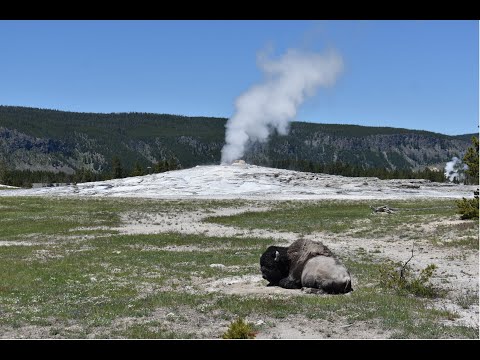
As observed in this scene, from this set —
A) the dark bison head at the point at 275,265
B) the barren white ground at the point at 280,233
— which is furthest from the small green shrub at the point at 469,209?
the dark bison head at the point at 275,265

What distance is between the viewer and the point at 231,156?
130875mm

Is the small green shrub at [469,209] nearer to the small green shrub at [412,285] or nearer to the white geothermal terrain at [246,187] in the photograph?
the small green shrub at [412,285]

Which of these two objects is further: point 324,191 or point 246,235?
point 324,191

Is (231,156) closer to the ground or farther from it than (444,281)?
farther from it

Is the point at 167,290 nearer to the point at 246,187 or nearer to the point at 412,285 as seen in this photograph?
the point at 412,285

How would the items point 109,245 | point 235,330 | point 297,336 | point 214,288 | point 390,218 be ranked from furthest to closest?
point 390,218 < point 109,245 < point 214,288 < point 297,336 < point 235,330

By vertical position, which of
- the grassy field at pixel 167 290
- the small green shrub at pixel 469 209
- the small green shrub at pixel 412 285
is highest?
the small green shrub at pixel 469 209

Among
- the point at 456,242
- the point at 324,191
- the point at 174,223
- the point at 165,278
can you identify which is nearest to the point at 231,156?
the point at 324,191

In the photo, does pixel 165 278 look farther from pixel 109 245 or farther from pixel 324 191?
pixel 324 191

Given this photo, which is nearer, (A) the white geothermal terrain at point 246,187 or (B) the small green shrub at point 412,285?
(B) the small green shrub at point 412,285

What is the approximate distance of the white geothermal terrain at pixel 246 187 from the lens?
3511 inches

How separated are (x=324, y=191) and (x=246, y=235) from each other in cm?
5505

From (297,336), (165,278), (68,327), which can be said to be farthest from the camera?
(165,278)

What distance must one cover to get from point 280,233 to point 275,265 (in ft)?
70.8
